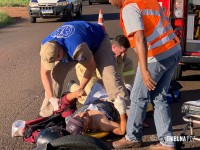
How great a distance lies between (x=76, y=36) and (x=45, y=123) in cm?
101

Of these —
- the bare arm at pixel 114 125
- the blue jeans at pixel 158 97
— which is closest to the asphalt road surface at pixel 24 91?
the bare arm at pixel 114 125

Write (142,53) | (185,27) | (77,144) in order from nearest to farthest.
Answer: (77,144), (142,53), (185,27)

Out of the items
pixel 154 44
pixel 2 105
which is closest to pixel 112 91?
pixel 154 44

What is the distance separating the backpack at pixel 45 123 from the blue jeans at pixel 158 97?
0.93 metres

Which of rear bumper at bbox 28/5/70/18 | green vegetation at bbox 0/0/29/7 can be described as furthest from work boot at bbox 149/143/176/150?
green vegetation at bbox 0/0/29/7

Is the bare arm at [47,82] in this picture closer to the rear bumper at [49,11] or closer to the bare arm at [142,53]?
the bare arm at [142,53]

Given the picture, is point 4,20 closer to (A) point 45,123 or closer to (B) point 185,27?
(B) point 185,27

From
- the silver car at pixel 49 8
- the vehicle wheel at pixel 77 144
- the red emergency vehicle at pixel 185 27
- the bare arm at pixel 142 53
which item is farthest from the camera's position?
the silver car at pixel 49 8

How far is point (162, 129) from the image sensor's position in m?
4.52

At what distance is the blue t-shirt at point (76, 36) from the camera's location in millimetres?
4945

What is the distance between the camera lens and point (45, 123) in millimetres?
5148

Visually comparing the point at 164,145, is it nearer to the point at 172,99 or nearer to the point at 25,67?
the point at 172,99

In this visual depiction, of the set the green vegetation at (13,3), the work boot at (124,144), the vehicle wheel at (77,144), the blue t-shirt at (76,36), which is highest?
the blue t-shirt at (76,36)

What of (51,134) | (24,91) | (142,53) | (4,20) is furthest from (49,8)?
(51,134)
